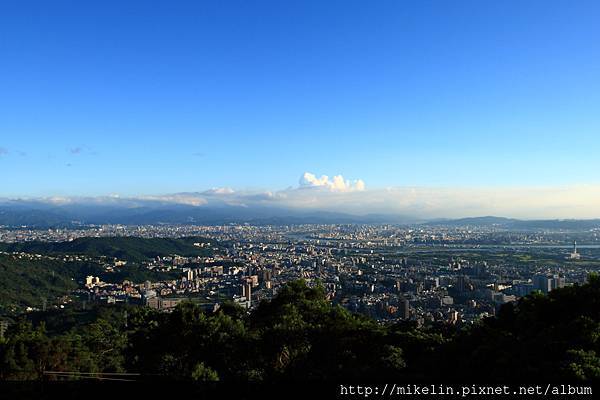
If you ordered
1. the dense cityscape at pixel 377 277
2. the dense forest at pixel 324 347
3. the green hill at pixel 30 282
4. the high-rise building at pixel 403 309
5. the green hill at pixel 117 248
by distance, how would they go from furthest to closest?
the green hill at pixel 117 248 < the green hill at pixel 30 282 < the dense cityscape at pixel 377 277 < the high-rise building at pixel 403 309 < the dense forest at pixel 324 347

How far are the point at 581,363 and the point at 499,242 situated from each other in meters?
49.6

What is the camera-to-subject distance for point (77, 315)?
65.5 ft

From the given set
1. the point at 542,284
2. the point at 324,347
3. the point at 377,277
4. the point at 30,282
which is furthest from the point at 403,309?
the point at 30,282

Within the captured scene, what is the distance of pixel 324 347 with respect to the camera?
21.8 feet

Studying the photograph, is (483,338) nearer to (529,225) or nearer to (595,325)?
(595,325)

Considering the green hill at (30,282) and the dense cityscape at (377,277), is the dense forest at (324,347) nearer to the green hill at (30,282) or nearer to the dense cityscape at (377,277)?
the dense cityscape at (377,277)

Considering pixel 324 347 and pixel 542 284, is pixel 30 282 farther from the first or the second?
pixel 324 347

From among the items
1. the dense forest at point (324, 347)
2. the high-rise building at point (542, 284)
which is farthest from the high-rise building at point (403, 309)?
the dense forest at point (324, 347)

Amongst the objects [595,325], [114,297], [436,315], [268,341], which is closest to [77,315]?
[114,297]

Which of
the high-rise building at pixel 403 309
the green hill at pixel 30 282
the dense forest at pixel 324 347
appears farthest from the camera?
the green hill at pixel 30 282

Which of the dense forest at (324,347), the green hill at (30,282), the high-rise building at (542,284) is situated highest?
the dense forest at (324,347)

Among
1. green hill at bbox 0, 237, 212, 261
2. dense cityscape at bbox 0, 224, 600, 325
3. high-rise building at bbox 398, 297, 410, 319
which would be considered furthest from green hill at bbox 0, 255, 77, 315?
high-rise building at bbox 398, 297, 410, 319

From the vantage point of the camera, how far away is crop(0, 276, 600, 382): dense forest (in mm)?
4586

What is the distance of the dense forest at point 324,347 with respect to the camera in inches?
181
